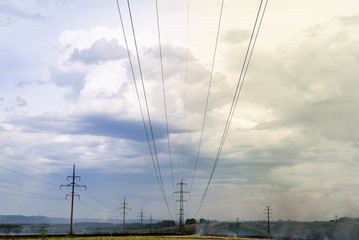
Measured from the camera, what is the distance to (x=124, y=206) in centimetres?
19162

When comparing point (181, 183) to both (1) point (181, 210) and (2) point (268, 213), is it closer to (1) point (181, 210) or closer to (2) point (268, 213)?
(1) point (181, 210)

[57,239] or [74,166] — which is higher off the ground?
[74,166]

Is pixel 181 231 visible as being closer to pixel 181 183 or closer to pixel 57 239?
pixel 181 183

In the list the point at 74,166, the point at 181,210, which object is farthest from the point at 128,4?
the point at 181,210

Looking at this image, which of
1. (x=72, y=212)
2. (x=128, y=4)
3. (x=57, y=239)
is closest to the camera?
(x=128, y=4)

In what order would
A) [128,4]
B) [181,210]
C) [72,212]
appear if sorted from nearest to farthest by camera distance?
Answer: [128,4], [72,212], [181,210]

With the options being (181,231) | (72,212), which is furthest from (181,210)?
(72,212)

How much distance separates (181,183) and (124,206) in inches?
1764

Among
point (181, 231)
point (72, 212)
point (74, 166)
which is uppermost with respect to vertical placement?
point (74, 166)

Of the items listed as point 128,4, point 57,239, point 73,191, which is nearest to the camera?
→ point 128,4

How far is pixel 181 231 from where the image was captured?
159500mm

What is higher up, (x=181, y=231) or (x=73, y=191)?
(x=73, y=191)

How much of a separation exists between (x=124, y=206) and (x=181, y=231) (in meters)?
42.7

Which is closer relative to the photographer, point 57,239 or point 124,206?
point 57,239
